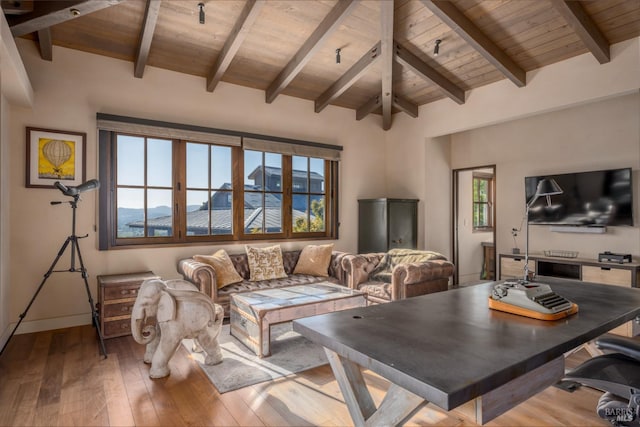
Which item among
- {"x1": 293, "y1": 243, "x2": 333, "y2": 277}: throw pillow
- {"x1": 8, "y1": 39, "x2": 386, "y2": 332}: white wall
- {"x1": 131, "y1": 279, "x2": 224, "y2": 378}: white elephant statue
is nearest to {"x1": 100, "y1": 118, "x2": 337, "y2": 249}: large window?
{"x1": 8, "y1": 39, "x2": 386, "y2": 332}: white wall

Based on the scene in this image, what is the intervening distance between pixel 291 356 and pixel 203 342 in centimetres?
73

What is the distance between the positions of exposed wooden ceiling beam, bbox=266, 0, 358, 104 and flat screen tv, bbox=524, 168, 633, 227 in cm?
A: 351

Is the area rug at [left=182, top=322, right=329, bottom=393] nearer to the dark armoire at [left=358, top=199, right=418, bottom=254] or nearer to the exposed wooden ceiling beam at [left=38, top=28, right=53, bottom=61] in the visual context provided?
the dark armoire at [left=358, top=199, right=418, bottom=254]

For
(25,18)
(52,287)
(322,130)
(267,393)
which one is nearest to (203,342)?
(267,393)

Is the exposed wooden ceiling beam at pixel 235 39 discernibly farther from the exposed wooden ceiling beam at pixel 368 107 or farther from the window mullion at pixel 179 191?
the exposed wooden ceiling beam at pixel 368 107

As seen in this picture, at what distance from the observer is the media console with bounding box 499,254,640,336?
12.9 feet

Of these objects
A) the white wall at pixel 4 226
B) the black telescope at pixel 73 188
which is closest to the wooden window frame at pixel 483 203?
the black telescope at pixel 73 188

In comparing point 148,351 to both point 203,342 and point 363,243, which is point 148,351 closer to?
point 203,342

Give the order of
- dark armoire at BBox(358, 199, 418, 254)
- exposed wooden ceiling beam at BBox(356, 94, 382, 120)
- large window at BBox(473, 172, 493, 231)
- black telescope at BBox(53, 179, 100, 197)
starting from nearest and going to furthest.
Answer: black telescope at BBox(53, 179, 100, 197) < dark armoire at BBox(358, 199, 418, 254) < exposed wooden ceiling beam at BBox(356, 94, 382, 120) < large window at BBox(473, 172, 493, 231)

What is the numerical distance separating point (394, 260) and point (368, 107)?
2559 mm

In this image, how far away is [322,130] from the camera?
563 centimetres

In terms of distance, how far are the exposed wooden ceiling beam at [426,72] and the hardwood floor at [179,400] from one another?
3467 millimetres

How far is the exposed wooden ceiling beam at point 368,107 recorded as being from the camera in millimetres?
5552

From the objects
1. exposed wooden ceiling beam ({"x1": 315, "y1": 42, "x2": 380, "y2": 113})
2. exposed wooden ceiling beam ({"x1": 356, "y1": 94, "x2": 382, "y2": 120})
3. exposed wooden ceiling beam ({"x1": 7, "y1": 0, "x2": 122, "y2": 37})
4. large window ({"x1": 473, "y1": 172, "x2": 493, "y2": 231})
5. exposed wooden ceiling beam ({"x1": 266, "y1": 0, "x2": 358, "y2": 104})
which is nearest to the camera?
exposed wooden ceiling beam ({"x1": 7, "y1": 0, "x2": 122, "y2": 37})
